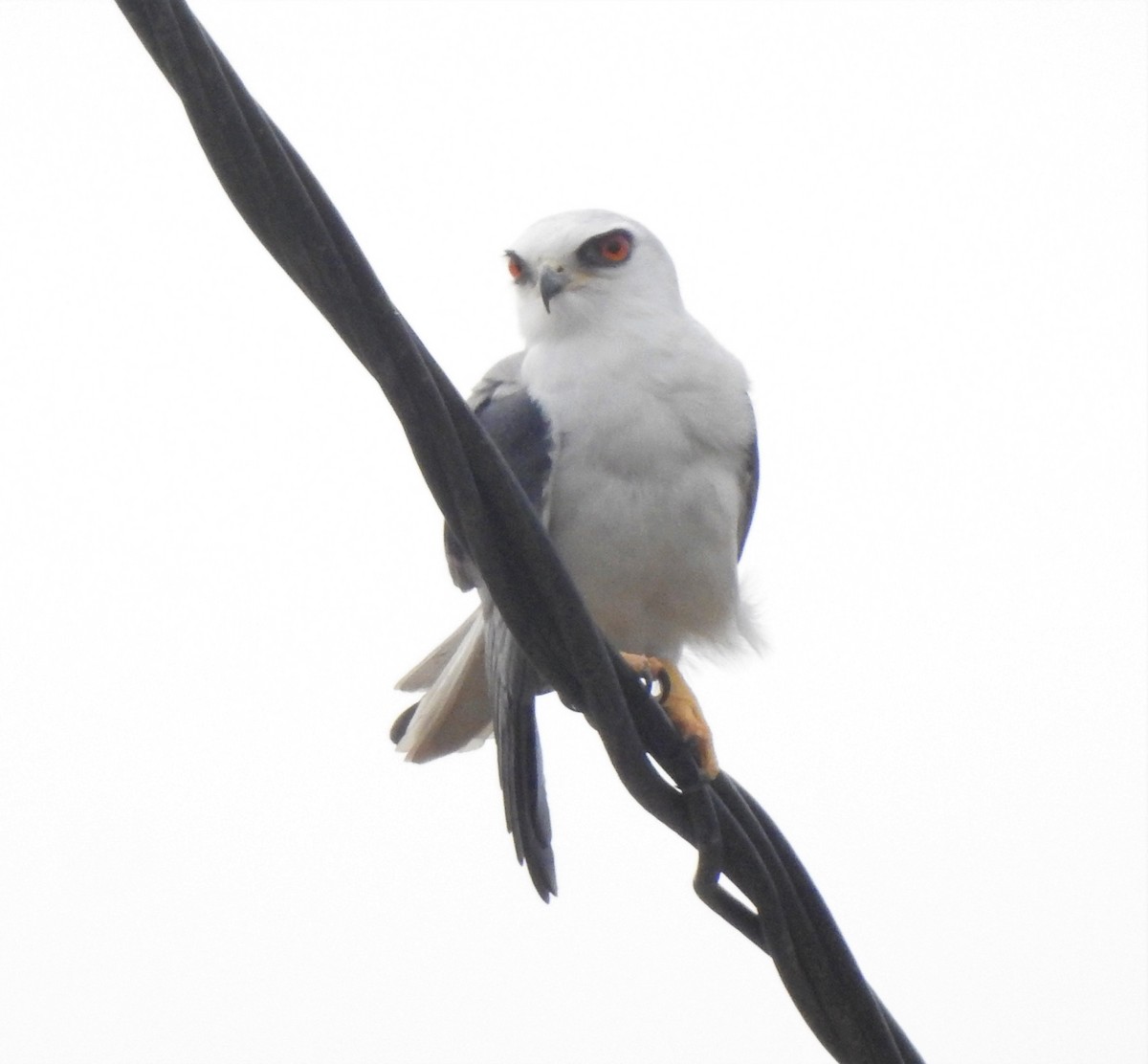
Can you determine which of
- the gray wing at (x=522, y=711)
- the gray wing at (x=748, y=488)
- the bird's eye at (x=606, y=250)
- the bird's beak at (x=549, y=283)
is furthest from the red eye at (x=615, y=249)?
the gray wing at (x=522, y=711)

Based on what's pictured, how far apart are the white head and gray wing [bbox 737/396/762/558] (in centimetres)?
40

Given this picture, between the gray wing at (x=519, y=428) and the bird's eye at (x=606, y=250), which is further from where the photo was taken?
the bird's eye at (x=606, y=250)

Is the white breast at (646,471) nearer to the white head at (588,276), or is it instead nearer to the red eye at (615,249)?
the white head at (588,276)

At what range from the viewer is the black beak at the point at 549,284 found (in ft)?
13.5

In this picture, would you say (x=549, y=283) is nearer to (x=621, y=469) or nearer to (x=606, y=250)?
(x=606, y=250)

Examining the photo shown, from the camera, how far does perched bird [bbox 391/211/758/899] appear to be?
144 inches

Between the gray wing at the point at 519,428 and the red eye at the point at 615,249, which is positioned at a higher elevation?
the red eye at the point at 615,249

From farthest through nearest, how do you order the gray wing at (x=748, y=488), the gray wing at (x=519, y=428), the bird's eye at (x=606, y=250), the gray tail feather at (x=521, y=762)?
1. the bird's eye at (x=606, y=250)
2. the gray wing at (x=748, y=488)
3. the gray wing at (x=519, y=428)
4. the gray tail feather at (x=521, y=762)

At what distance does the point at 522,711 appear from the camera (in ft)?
10.3

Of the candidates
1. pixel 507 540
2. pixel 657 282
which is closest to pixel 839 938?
pixel 507 540

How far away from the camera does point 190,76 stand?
1816mm

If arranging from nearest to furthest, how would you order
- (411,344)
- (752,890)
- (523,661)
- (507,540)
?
(411,344)
(507,540)
(752,890)
(523,661)

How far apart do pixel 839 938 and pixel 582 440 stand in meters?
1.60

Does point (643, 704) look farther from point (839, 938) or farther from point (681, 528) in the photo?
point (681, 528)
